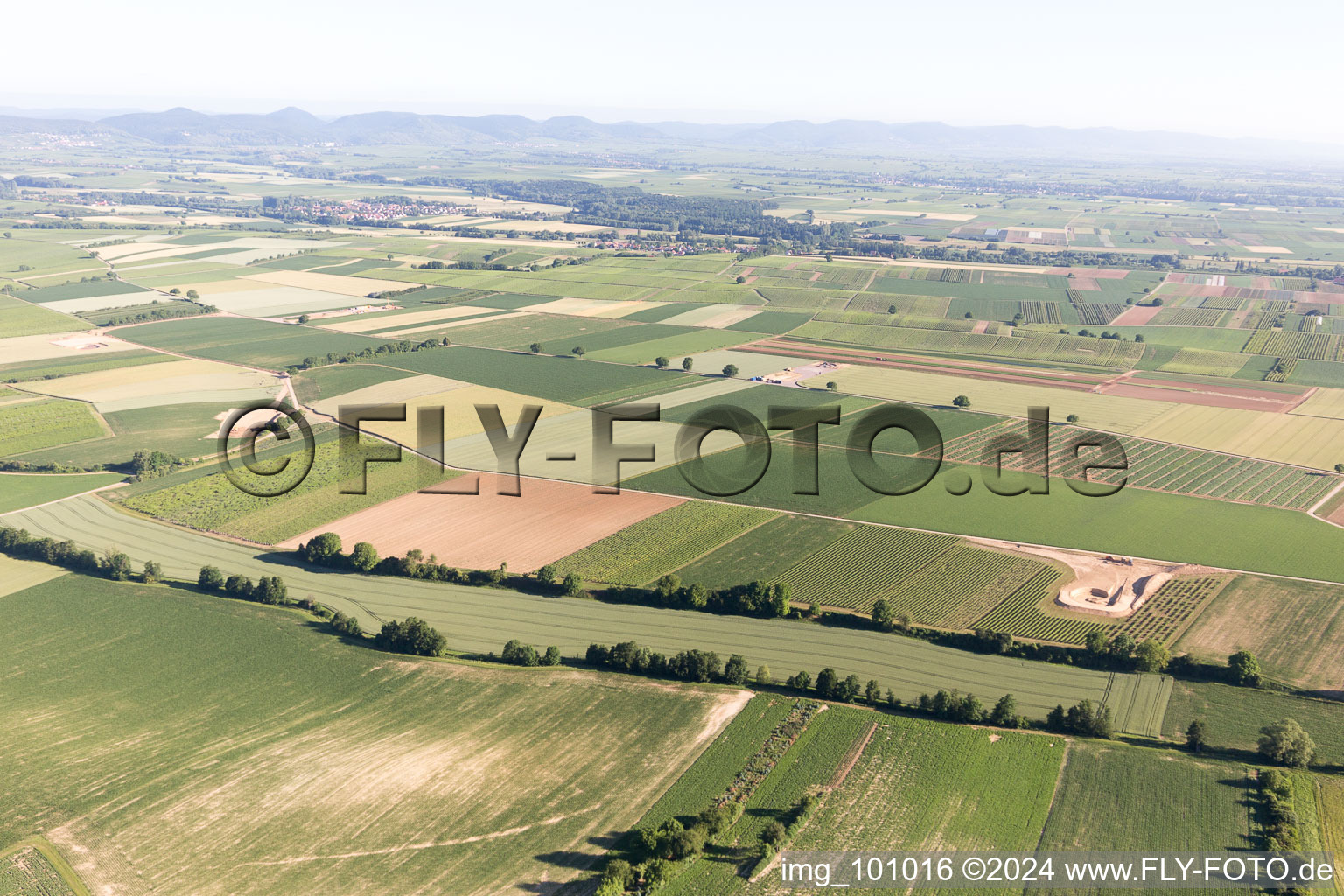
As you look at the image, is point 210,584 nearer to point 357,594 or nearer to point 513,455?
point 357,594

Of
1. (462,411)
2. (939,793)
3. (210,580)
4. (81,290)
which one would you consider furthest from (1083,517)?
(81,290)

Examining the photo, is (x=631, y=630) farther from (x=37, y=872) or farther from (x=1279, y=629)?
(x=1279, y=629)

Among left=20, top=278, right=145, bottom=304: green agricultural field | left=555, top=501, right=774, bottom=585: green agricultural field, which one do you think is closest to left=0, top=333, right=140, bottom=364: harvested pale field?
left=20, top=278, right=145, bottom=304: green agricultural field

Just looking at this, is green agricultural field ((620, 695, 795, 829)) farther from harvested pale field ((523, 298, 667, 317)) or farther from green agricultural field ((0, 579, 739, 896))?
harvested pale field ((523, 298, 667, 317))

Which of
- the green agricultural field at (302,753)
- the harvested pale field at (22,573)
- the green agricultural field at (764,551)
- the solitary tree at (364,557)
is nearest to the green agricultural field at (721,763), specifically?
the green agricultural field at (302,753)

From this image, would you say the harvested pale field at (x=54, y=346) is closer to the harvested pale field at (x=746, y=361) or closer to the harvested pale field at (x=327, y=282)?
the harvested pale field at (x=327, y=282)
